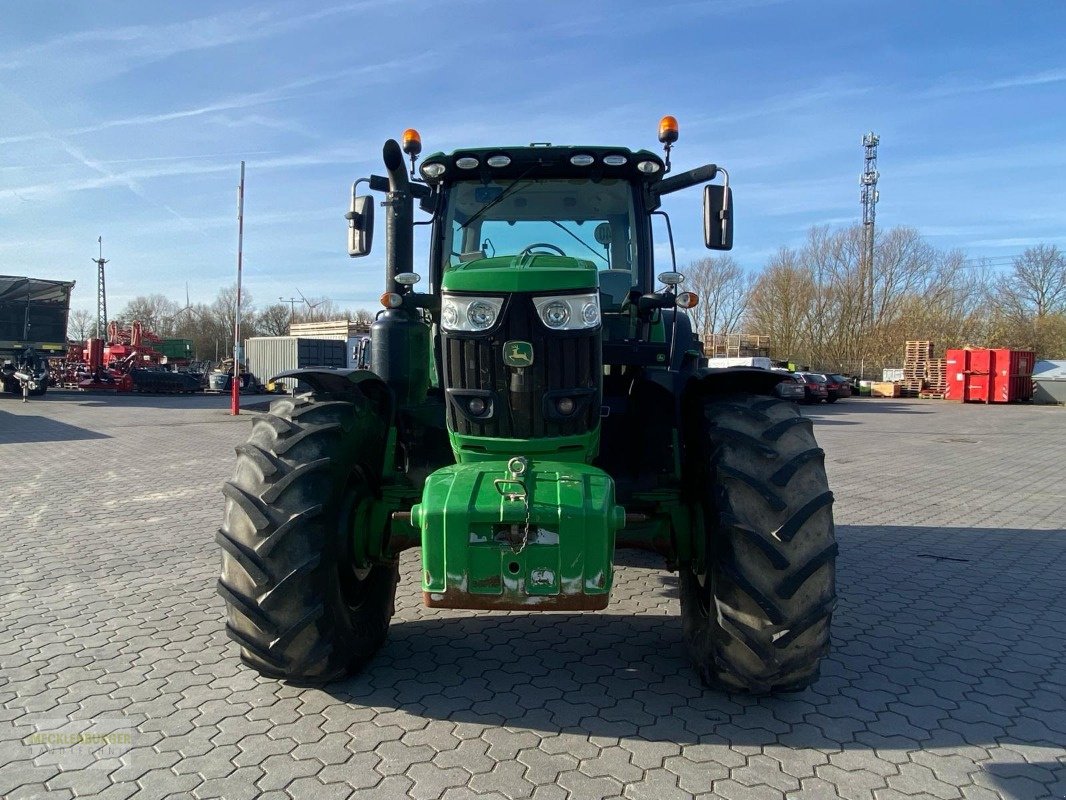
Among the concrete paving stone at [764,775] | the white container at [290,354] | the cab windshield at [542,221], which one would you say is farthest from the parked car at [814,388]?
the concrete paving stone at [764,775]

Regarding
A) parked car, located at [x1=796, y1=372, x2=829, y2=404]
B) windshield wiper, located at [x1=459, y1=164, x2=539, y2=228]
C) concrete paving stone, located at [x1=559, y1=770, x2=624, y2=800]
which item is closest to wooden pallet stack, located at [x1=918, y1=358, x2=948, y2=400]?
parked car, located at [x1=796, y1=372, x2=829, y2=404]

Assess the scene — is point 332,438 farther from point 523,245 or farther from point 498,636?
point 523,245

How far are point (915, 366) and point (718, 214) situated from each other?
42.0m

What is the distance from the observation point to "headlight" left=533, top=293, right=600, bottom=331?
3328 millimetres

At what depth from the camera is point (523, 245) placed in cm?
473

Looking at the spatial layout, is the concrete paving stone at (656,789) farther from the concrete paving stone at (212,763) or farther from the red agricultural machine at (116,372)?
the red agricultural machine at (116,372)

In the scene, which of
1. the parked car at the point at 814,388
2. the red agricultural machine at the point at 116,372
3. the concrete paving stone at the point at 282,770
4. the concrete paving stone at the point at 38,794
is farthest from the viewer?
the parked car at the point at 814,388

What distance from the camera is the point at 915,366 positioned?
41.4 metres

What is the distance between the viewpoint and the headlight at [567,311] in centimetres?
333

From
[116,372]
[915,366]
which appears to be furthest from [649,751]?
[915,366]

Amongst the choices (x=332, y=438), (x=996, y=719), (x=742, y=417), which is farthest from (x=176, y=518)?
(x=996, y=719)

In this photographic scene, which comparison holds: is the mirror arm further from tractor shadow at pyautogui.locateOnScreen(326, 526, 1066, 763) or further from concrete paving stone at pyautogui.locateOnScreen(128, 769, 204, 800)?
concrete paving stone at pyautogui.locateOnScreen(128, 769, 204, 800)

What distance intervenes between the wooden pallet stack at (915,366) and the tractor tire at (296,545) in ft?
140

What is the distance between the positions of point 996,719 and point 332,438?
3.26m
